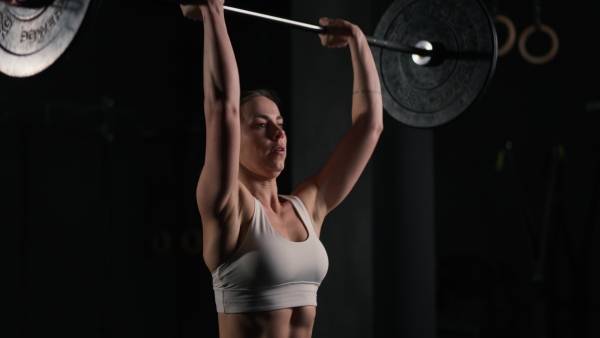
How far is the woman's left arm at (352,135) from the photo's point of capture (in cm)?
239

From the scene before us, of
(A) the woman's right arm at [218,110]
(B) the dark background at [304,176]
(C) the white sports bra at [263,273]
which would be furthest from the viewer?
(B) the dark background at [304,176]

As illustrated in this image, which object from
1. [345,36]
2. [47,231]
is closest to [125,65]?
[47,231]

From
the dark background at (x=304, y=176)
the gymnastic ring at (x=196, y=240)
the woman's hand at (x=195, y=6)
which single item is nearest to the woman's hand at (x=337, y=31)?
the woman's hand at (x=195, y=6)

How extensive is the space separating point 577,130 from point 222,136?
5.18 meters

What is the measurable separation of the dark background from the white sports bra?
1717 mm

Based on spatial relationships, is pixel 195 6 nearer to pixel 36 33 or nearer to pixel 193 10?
pixel 193 10

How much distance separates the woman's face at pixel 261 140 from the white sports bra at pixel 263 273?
0.16 metres

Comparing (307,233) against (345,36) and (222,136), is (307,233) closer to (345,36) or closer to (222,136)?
(222,136)

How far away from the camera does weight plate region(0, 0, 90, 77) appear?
66.4 inches

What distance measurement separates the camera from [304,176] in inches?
166

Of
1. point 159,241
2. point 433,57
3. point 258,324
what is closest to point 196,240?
point 159,241

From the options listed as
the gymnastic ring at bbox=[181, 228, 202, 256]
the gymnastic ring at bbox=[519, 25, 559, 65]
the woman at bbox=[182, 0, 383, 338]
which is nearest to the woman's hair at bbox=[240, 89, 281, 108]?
the woman at bbox=[182, 0, 383, 338]

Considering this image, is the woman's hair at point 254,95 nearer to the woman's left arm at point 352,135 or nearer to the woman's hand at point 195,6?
the woman's left arm at point 352,135

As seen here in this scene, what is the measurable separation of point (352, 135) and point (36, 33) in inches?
43.7
